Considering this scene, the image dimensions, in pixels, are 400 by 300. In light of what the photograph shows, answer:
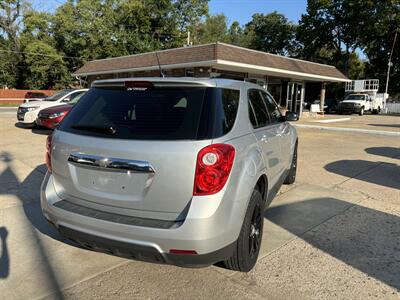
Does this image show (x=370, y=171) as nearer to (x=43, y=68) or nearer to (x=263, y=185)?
(x=263, y=185)

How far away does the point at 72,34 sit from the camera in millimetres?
44625

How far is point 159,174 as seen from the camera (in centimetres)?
258

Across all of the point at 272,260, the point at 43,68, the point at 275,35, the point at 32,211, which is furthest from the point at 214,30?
the point at 272,260

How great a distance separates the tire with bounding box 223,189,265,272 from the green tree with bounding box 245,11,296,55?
54289 millimetres

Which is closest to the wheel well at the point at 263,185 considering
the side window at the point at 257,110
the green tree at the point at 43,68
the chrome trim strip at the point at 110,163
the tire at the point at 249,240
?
Answer: the tire at the point at 249,240

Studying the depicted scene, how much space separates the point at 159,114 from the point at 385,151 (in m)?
9.34

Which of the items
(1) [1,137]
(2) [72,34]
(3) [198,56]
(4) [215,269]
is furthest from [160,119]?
(2) [72,34]

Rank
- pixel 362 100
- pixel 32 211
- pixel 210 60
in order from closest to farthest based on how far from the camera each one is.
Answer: pixel 32 211
pixel 210 60
pixel 362 100

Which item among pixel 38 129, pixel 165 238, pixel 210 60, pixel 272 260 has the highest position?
pixel 210 60

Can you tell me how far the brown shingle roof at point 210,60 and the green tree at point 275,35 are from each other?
29120 mm

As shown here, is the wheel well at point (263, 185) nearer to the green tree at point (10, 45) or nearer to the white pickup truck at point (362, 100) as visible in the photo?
the white pickup truck at point (362, 100)

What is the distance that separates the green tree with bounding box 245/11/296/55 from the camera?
176 ft

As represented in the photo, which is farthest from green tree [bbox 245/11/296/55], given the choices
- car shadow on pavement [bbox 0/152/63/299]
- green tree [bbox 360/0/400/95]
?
car shadow on pavement [bbox 0/152/63/299]

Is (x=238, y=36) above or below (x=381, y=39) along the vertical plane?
above
